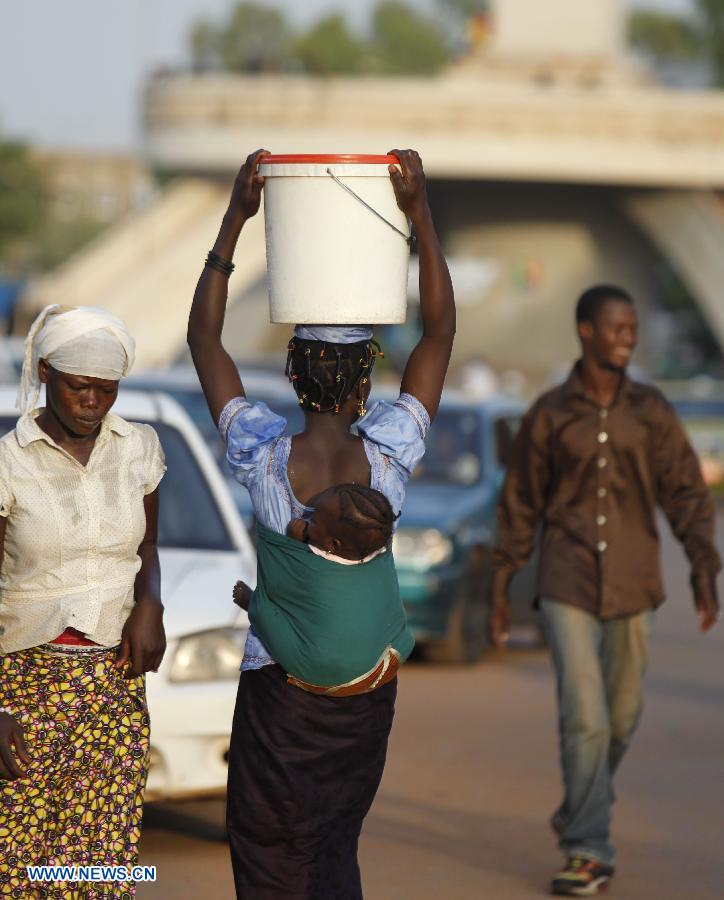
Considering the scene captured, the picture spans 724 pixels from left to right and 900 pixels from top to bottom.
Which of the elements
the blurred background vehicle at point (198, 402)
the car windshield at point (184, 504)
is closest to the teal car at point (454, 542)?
the blurred background vehicle at point (198, 402)

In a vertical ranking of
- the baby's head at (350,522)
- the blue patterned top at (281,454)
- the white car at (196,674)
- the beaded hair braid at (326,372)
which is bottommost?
the white car at (196,674)

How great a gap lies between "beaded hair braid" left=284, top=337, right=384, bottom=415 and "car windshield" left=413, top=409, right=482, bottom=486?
30.1 ft

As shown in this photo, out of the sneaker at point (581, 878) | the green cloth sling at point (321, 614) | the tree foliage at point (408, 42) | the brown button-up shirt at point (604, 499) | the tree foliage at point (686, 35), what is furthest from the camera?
the tree foliage at point (408, 42)

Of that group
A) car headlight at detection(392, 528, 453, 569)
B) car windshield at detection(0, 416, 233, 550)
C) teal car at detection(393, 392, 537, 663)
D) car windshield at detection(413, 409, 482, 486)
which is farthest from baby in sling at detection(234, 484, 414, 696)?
car windshield at detection(413, 409, 482, 486)

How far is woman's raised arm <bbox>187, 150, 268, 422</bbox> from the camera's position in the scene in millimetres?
4582

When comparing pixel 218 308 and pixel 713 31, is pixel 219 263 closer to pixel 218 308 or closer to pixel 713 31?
pixel 218 308

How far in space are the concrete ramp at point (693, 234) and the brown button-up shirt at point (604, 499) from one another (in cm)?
4456

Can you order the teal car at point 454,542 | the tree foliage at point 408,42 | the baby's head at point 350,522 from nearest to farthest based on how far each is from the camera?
the baby's head at point 350,522 → the teal car at point 454,542 → the tree foliage at point 408,42

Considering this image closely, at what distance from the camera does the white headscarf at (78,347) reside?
15.2 feet

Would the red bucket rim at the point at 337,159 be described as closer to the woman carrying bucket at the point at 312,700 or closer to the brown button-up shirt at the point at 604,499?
the woman carrying bucket at the point at 312,700

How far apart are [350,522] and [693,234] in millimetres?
48131

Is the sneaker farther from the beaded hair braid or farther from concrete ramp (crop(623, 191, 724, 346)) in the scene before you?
concrete ramp (crop(623, 191, 724, 346))

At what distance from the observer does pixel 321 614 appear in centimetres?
429

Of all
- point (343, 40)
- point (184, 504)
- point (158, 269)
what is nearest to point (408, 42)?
point (343, 40)
